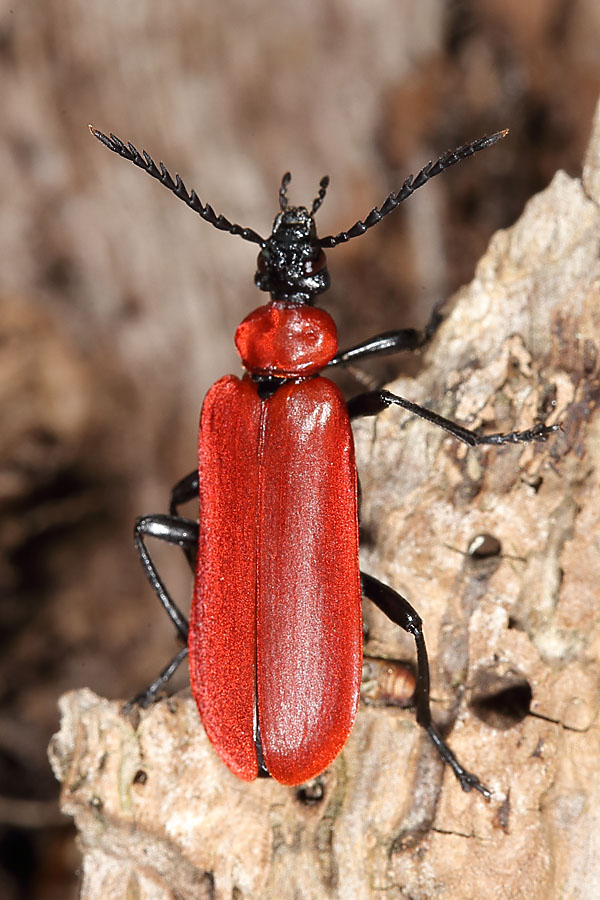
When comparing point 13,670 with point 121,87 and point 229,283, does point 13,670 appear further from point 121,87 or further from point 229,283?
point 121,87

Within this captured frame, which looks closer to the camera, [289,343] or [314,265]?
[289,343]

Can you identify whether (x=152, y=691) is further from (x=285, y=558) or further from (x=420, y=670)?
(x=420, y=670)

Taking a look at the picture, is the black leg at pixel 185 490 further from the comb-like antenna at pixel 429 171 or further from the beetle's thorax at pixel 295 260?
the comb-like antenna at pixel 429 171

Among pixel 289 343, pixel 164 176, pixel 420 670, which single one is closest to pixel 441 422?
pixel 289 343

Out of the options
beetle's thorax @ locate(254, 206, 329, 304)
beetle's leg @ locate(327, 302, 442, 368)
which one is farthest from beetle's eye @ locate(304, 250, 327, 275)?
beetle's leg @ locate(327, 302, 442, 368)

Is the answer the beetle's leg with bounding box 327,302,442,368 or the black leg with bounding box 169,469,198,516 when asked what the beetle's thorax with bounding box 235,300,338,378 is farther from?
the black leg with bounding box 169,469,198,516

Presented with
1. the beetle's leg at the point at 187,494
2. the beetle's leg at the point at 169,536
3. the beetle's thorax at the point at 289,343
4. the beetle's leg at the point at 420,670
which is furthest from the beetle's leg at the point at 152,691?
the beetle's thorax at the point at 289,343
